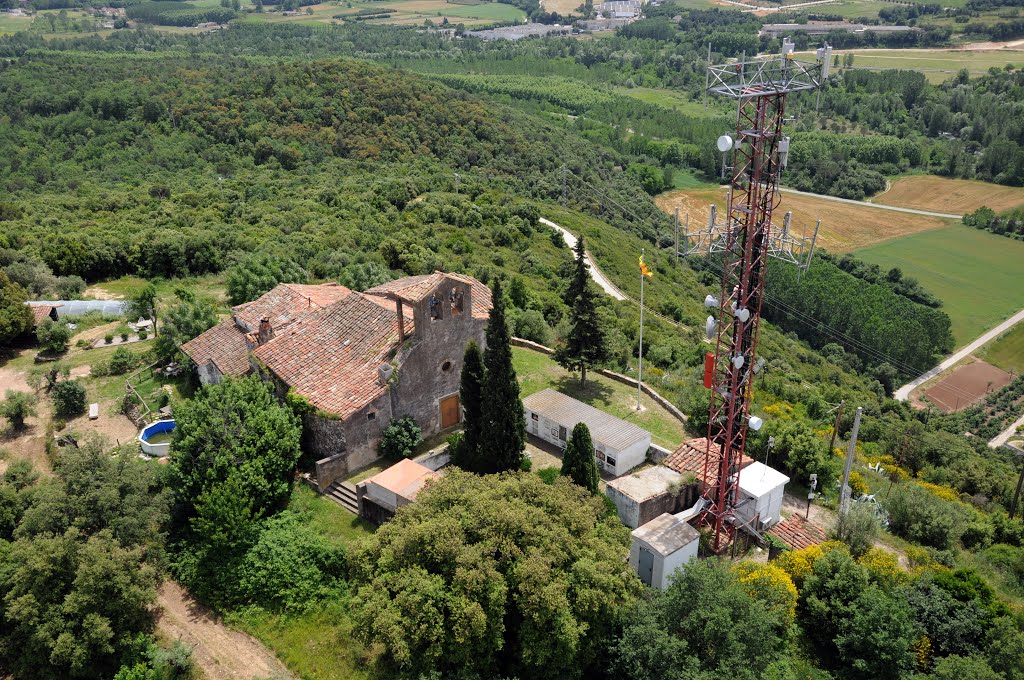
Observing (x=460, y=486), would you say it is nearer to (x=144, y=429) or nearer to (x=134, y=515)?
(x=134, y=515)

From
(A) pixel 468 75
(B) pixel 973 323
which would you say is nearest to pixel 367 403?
(B) pixel 973 323

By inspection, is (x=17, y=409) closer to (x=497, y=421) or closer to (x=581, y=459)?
(x=497, y=421)

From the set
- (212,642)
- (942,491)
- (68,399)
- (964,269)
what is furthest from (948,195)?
(212,642)

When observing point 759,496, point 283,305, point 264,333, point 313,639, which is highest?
point 283,305

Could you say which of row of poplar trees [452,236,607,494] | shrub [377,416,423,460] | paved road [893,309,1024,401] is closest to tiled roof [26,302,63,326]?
shrub [377,416,423,460]

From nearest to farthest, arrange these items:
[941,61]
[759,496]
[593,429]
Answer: [759,496], [593,429], [941,61]
